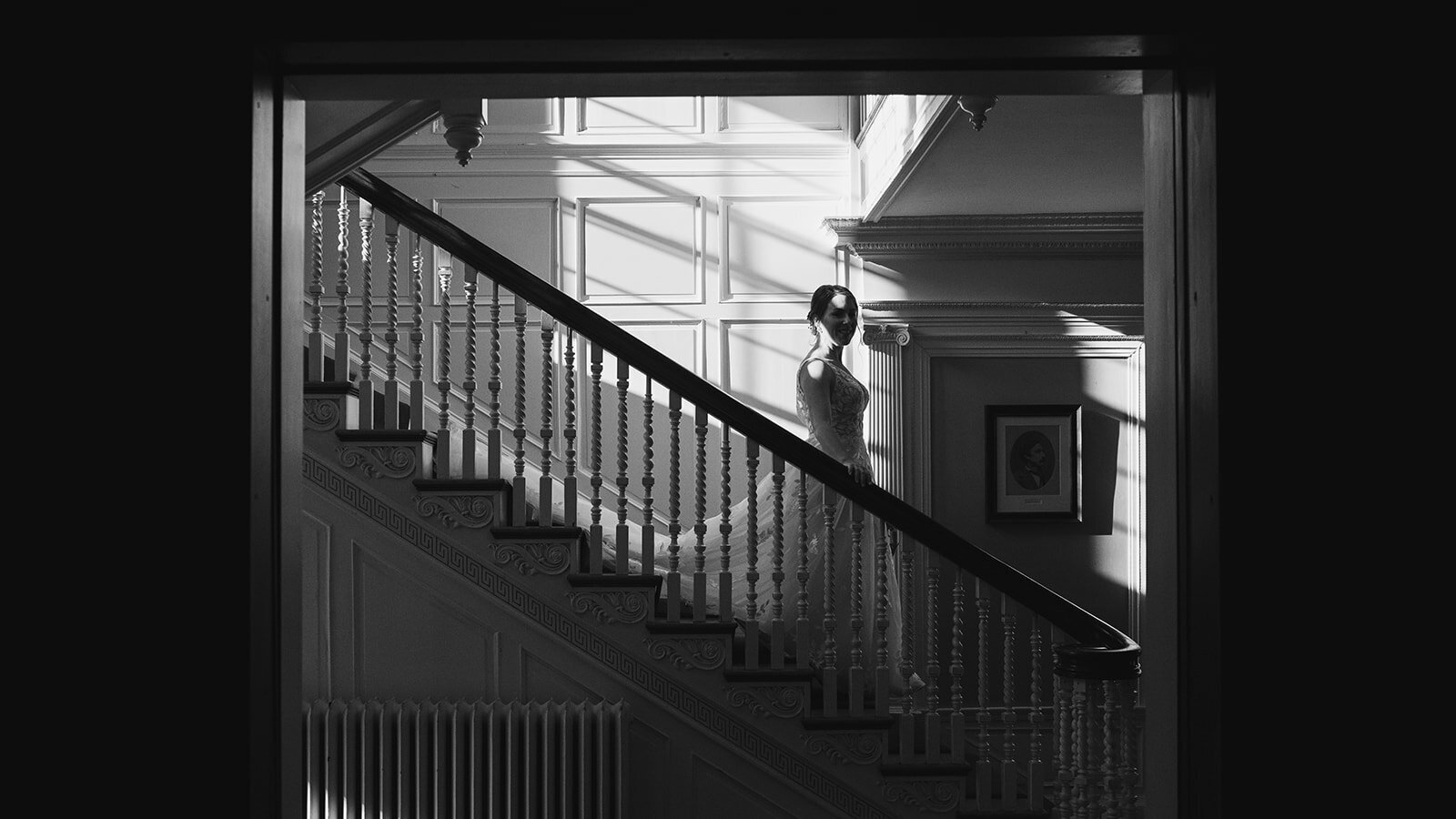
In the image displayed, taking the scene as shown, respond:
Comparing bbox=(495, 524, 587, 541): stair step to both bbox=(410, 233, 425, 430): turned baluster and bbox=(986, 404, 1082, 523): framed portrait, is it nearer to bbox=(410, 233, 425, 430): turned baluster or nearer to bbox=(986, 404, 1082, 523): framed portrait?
bbox=(410, 233, 425, 430): turned baluster

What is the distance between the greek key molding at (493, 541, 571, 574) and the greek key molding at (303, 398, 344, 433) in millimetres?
697

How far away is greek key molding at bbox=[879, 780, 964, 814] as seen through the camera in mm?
3900

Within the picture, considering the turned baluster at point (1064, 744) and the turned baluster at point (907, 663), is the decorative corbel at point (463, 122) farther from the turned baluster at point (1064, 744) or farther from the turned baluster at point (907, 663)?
the turned baluster at point (1064, 744)

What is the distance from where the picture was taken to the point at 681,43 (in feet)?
3.92

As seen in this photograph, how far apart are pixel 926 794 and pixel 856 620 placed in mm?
642

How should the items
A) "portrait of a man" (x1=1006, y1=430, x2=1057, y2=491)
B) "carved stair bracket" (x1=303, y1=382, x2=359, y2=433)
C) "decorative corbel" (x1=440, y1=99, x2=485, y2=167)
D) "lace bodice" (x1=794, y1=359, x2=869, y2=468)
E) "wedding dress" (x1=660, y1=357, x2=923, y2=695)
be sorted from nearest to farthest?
"decorative corbel" (x1=440, y1=99, x2=485, y2=167)
"carved stair bracket" (x1=303, y1=382, x2=359, y2=433)
"wedding dress" (x1=660, y1=357, x2=923, y2=695)
"lace bodice" (x1=794, y1=359, x2=869, y2=468)
"portrait of a man" (x1=1006, y1=430, x2=1057, y2=491)

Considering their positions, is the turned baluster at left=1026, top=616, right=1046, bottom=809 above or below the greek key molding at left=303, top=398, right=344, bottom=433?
below

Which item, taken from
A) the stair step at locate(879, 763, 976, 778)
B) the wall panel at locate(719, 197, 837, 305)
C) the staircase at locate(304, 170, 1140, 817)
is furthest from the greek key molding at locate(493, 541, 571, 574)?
the wall panel at locate(719, 197, 837, 305)

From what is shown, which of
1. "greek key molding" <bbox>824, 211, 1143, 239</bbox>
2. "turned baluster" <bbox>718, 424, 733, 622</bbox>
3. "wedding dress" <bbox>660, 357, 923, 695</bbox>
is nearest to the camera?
"turned baluster" <bbox>718, 424, 733, 622</bbox>

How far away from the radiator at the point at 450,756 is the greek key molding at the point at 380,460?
77 centimetres

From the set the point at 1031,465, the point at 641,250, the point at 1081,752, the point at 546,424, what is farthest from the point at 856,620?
the point at 641,250

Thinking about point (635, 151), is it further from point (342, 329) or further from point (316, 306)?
point (342, 329)

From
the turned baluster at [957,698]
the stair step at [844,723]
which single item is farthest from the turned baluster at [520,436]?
the turned baluster at [957,698]

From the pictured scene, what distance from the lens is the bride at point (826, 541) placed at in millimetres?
4125
